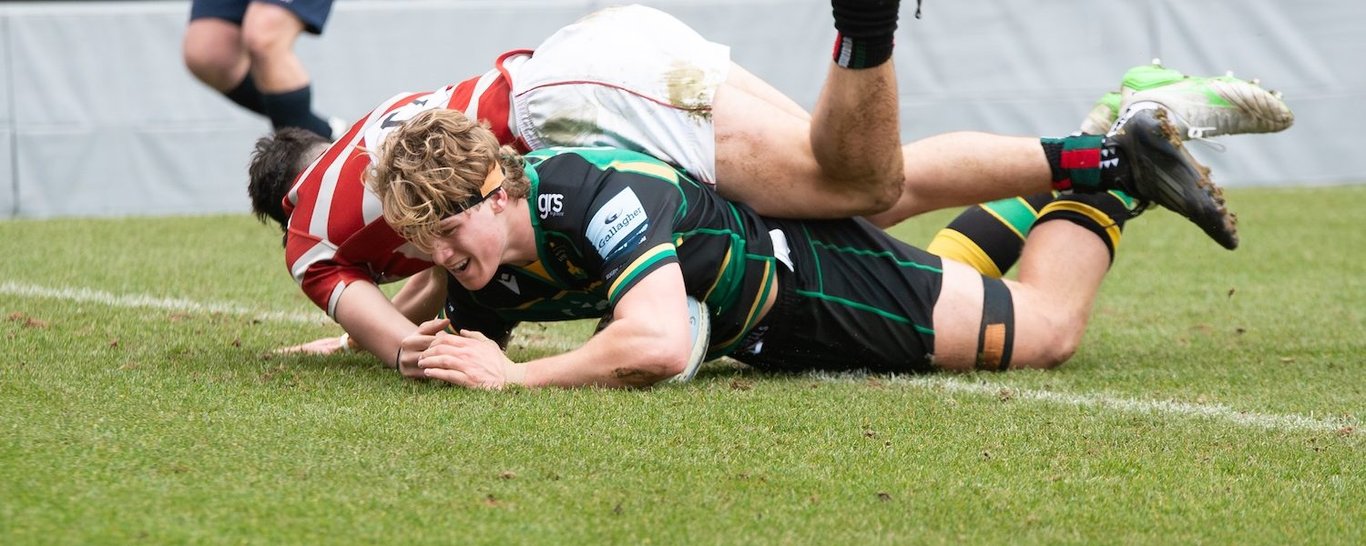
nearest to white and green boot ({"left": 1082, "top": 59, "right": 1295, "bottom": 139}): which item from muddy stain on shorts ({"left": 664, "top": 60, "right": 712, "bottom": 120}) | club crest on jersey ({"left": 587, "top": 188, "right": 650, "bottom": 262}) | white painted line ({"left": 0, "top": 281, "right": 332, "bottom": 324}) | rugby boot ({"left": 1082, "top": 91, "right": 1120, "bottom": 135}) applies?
rugby boot ({"left": 1082, "top": 91, "right": 1120, "bottom": 135})

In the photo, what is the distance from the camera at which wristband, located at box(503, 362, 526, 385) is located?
137 inches

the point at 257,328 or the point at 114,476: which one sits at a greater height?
the point at 114,476

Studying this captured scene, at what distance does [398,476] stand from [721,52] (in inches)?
75.8

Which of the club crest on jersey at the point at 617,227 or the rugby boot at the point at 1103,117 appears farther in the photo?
the rugby boot at the point at 1103,117

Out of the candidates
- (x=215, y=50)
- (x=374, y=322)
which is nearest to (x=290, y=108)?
(x=215, y=50)

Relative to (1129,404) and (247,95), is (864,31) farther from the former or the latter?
(247,95)

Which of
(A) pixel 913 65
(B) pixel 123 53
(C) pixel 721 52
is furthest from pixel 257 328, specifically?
(A) pixel 913 65

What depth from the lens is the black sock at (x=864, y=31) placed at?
3.41 meters

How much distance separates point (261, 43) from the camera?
6449mm

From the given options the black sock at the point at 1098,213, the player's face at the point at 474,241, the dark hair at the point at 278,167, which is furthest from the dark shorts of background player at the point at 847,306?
the dark hair at the point at 278,167

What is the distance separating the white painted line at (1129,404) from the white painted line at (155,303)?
1.90 metres

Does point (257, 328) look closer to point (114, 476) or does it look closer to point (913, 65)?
point (114, 476)

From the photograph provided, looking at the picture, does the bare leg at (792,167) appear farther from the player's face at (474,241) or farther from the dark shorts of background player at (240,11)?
the dark shorts of background player at (240,11)

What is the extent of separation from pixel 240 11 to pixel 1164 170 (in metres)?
4.21
